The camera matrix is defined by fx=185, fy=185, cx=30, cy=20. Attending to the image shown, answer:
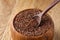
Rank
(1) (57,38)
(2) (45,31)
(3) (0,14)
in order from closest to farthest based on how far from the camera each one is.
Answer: (2) (45,31), (1) (57,38), (3) (0,14)

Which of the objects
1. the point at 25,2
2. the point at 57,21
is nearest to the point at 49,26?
the point at 57,21

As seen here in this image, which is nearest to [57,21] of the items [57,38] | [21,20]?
[57,38]

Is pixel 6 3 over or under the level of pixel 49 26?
over

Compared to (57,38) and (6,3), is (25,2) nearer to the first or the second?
(6,3)

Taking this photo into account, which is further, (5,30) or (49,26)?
(5,30)

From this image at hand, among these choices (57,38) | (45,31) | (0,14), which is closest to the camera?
(45,31)

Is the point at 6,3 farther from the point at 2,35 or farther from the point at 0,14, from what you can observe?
the point at 2,35
